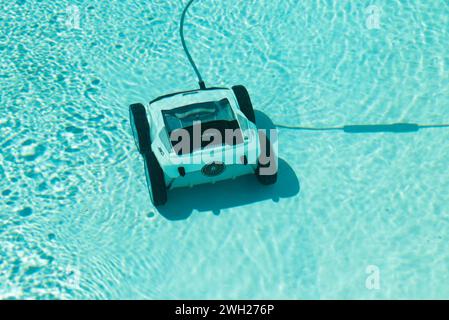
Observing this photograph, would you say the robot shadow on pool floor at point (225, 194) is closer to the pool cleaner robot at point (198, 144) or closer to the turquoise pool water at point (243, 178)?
the turquoise pool water at point (243, 178)

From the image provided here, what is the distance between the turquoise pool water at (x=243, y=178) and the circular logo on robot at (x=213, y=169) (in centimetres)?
39

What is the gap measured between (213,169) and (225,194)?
18.6 inches

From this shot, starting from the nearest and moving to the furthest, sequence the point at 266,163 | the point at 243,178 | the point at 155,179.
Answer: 1. the point at 155,179
2. the point at 266,163
3. the point at 243,178

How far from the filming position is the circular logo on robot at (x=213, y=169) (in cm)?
473

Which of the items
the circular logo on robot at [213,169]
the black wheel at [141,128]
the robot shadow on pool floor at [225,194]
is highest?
the black wheel at [141,128]

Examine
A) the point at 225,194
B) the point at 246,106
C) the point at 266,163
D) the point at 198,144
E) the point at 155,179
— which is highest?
the point at 246,106

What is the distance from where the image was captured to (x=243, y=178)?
529cm

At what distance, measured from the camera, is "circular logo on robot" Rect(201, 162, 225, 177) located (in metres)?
4.73

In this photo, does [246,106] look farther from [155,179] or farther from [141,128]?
[155,179]

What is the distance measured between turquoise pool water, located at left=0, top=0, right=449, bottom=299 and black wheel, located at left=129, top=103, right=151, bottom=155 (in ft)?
1.45

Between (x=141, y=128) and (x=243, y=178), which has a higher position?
(x=141, y=128)

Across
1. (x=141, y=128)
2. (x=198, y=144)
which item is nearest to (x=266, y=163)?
(x=198, y=144)

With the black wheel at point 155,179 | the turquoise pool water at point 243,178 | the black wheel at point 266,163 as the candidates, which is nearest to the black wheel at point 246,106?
the black wheel at point 266,163

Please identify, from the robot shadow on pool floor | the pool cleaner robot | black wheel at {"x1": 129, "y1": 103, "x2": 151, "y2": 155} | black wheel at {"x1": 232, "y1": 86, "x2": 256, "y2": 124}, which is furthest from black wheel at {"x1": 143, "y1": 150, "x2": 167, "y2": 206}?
→ black wheel at {"x1": 232, "y1": 86, "x2": 256, "y2": 124}
